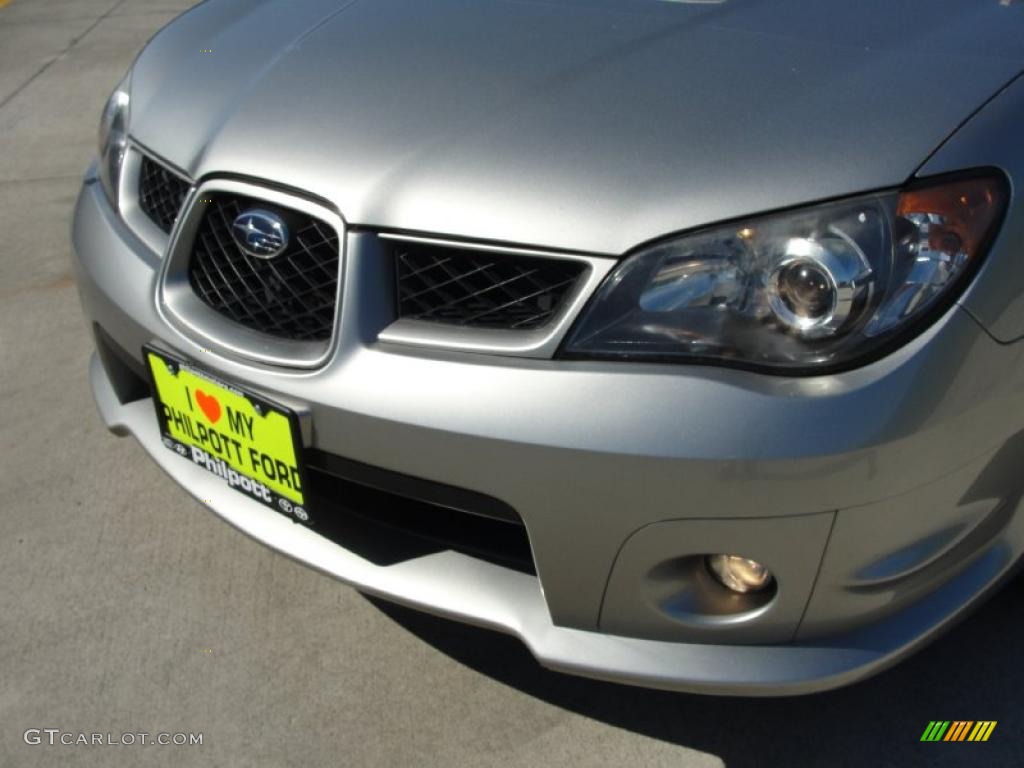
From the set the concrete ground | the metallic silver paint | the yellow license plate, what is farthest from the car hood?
the concrete ground

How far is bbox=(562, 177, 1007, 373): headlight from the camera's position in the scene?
150 centimetres

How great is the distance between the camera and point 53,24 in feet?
25.1

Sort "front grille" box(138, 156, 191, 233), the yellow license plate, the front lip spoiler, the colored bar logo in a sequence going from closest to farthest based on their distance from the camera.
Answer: the front lip spoiler → the yellow license plate → the colored bar logo → "front grille" box(138, 156, 191, 233)

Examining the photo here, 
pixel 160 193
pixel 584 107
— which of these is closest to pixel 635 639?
pixel 584 107

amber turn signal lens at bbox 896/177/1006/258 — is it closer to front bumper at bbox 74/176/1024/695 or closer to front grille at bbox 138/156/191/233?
front bumper at bbox 74/176/1024/695

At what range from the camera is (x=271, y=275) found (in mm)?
1840

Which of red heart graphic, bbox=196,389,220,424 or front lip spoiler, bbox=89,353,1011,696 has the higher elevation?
red heart graphic, bbox=196,389,220,424

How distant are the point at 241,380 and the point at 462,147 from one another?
1.66 feet

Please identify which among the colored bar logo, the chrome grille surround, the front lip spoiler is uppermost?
the chrome grille surround

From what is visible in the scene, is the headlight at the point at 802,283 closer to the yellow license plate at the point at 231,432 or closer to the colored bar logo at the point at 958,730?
the yellow license plate at the point at 231,432

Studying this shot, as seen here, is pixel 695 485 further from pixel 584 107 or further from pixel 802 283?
pixel 584 107

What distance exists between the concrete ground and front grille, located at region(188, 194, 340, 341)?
0.70m

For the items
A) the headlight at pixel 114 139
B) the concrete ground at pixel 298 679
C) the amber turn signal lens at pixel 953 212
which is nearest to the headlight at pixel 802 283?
the amber turn signal lens at pixel 953 212

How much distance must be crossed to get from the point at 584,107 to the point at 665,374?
467mm
